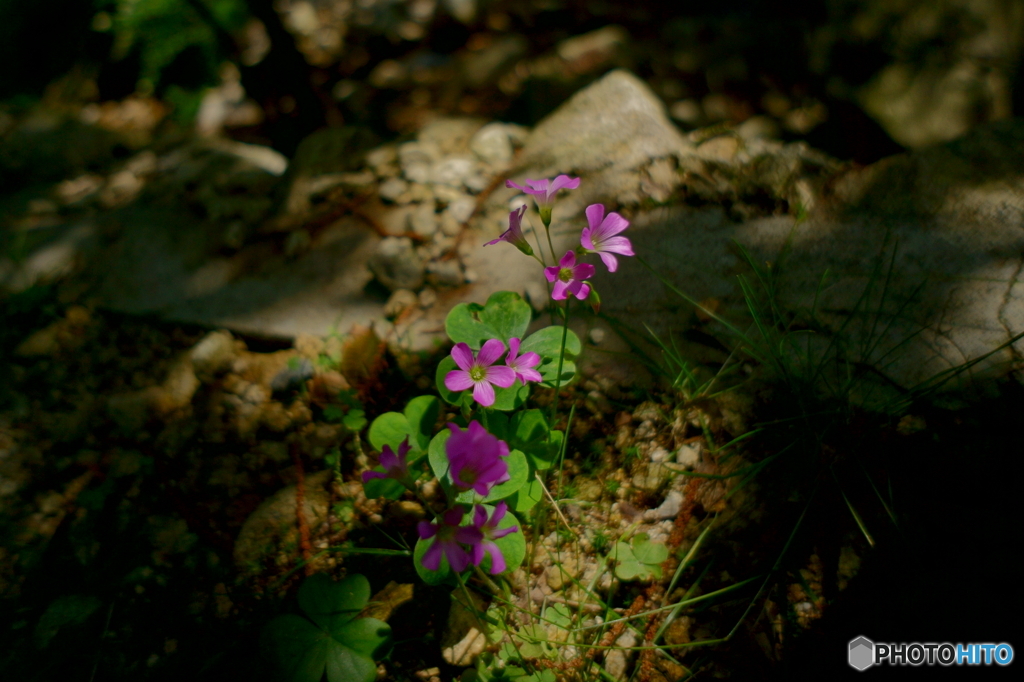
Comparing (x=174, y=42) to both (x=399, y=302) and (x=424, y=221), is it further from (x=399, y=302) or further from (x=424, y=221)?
(x=399, y=302)

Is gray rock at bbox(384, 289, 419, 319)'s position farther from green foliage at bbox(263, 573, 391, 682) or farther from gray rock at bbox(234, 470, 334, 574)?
green foliage at bbox(263, 573, 391, 682)

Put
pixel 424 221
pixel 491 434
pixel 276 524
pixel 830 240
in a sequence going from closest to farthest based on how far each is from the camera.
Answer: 1. pixel 491 434
2. pixel 276 524
3. pixel 830 240
4. pixel 424 221

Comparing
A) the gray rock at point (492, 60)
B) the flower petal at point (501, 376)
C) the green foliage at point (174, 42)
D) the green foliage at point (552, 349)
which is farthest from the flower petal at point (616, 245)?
the green foliage at point (174, 42)

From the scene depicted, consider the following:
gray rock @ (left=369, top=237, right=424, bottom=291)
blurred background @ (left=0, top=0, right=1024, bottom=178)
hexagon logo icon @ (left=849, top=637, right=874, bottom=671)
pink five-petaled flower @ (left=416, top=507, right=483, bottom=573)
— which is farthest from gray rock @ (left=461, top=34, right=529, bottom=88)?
hexagon logo icon @ (left=849, top=637, right=874, bottom=671)

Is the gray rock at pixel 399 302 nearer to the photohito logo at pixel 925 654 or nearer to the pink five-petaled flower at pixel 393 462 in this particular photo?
the pink five-petaled flower at pixel 393 462

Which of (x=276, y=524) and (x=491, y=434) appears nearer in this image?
(x=491, y=434)

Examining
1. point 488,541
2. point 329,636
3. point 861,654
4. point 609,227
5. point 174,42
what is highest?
point 174,42

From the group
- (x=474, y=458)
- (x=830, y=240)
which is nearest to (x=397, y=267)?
(x=474, y=458)
